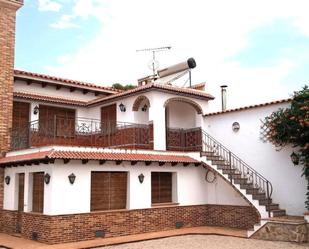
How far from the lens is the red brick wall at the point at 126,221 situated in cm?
1232

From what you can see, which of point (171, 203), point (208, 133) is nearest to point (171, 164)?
point (171, 203)

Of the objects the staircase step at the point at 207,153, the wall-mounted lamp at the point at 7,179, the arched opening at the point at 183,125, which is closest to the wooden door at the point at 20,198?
the wall-mounted lamp at the point at 7,179

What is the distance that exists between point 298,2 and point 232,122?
5215 millimetres

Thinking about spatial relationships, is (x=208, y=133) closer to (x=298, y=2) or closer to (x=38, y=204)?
(x=298, y=2)

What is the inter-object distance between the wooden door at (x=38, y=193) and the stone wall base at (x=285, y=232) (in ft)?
24.3

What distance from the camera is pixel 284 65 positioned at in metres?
19.9

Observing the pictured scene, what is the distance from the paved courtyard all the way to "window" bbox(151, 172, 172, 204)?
240 cm

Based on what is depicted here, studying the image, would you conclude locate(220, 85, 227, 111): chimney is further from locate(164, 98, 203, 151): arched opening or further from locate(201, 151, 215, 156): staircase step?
locate(201, 151, 215, 156): staircase step

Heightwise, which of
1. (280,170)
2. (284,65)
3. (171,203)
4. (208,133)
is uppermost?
(284,65)

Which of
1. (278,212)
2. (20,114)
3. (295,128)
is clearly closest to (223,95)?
(295,128)

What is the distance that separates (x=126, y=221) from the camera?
1385cm

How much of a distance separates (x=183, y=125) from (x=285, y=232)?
7.33 meters

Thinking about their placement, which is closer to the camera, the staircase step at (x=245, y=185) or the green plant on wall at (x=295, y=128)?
the green plant on wall at (x=295, y=128)

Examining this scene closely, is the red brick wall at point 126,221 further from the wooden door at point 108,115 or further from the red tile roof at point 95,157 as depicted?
the wooden door at point 108,115
